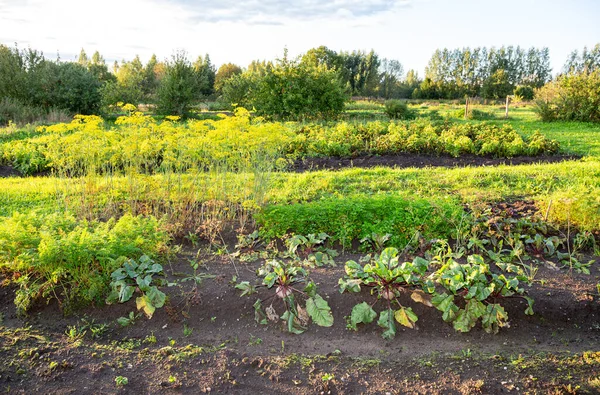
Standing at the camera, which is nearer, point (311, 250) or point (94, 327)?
point (94, 327)

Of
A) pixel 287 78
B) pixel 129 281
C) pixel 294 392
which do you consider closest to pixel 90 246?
pixel 129 281

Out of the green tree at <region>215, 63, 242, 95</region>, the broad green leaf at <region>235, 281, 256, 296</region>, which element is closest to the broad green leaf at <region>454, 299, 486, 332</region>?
the broad green leaf at <region>235, 281, 256, 296</region>

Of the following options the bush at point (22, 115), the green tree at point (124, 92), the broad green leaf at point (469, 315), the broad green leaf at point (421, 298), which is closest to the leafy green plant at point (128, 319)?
the broad green leaf at point (421, 298)

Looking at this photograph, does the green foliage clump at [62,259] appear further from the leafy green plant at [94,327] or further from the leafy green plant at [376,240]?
the leafy green plant at [376,240]

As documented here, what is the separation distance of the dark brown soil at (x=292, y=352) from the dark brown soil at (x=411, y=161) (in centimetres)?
487

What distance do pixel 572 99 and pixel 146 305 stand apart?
61.4ft

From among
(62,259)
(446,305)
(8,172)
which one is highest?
(62,259)

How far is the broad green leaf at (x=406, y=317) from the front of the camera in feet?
10.7

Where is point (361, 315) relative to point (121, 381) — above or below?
above

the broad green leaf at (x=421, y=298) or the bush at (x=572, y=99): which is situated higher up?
the bush at (x=572, y=99)

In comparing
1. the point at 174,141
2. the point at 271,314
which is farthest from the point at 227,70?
the point at 271,314

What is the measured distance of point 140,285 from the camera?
11.2ft

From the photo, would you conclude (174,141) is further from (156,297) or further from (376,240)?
(376,240)

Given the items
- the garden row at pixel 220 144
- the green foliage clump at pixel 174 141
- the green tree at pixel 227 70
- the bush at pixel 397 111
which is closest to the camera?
the green foliage clump at pixel 174 141
